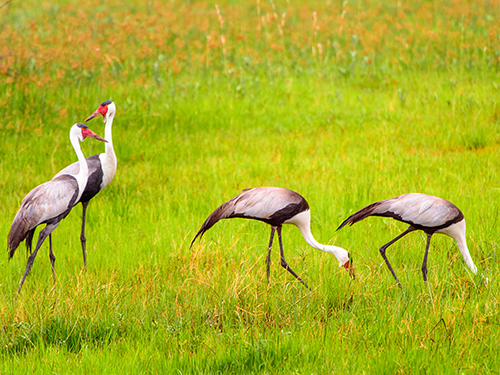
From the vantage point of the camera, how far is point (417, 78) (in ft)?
33.4

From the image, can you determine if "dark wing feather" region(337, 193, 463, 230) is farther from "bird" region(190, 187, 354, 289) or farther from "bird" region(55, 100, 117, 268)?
"bird" region(55, 100, 117, 268)

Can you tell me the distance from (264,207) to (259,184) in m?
2.80

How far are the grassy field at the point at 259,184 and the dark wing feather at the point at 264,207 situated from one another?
50cm

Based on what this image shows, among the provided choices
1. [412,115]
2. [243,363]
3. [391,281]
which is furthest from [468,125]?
[243,363]

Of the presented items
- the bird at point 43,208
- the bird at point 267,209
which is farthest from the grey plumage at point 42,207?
the bird at point 267,209

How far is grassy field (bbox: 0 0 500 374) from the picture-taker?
362 centimetres

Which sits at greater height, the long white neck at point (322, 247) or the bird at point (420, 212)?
the bird at point (420, 212)

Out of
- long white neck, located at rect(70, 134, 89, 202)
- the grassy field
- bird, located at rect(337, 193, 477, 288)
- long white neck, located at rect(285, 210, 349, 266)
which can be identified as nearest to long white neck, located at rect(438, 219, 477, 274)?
bird, located at rect(337, 193, 477, 288)

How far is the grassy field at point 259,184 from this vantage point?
3.62m

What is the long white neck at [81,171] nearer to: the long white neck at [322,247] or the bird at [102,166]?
the bird at [102,166]

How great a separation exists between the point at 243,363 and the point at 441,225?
170cm

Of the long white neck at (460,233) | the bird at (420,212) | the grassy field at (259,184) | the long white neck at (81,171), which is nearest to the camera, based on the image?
the grassy field at (259,184)

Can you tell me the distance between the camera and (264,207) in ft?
13.2

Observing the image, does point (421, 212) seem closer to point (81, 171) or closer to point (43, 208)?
point (81, 171)
